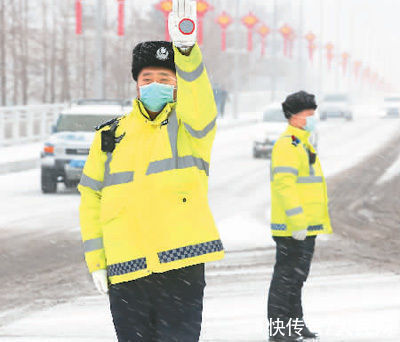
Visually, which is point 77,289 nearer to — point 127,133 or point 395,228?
point 127,133

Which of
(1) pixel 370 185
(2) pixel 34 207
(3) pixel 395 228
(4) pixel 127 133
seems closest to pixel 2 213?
(2) pixel 34 207

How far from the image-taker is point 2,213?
589 inches

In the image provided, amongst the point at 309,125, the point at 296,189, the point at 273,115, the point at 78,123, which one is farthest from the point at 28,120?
the point at 296,189

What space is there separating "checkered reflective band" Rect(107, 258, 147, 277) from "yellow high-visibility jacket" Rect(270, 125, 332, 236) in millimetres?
2614

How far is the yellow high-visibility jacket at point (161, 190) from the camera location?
3.89 metres

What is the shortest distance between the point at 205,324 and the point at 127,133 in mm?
3564

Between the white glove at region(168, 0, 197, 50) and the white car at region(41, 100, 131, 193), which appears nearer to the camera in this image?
the white glove at region(168, 0, 197, 50)

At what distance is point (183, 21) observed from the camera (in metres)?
3.59

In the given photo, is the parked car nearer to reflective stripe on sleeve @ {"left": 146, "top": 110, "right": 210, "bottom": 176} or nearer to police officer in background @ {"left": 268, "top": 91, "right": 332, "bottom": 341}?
police officer in background @ {"left": 268, "top": 91, "right": 332, "bottom": 341}

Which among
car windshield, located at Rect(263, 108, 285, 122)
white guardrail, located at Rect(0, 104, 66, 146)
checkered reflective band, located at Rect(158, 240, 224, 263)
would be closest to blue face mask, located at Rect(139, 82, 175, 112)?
checkered reflective band, located at Rect(158, 240, 224, 263)

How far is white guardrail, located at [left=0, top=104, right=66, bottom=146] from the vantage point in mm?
28344

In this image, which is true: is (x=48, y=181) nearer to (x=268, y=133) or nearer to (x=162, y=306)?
(x=268, y=133)

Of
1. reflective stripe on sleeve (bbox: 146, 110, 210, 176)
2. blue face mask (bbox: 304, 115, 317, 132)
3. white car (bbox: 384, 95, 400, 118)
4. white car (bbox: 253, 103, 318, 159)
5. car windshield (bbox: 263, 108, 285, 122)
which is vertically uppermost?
reflective stripe on sleeve (bbox: 146, 110, 210, 176)

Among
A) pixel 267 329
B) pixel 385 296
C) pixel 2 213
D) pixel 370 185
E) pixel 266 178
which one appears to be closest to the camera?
pixel 267 329
